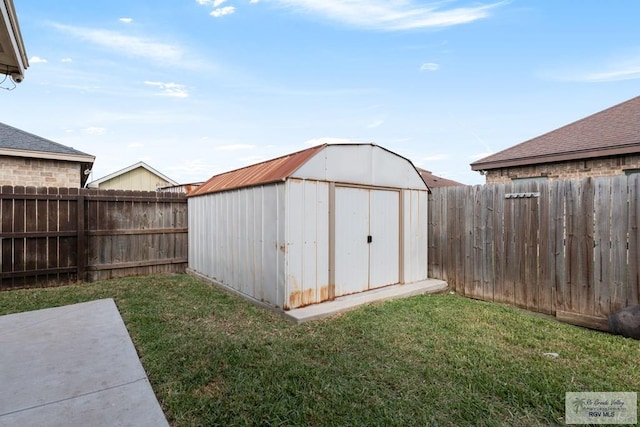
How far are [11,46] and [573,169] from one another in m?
11.1

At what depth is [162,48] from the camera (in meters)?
7.73

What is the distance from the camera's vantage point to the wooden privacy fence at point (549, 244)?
164 inches

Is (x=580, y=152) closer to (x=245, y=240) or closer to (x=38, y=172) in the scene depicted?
(x=245, y=240)

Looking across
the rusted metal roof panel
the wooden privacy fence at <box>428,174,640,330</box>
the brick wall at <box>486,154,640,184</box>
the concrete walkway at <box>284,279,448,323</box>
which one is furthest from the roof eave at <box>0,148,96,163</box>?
the brick wall at <box>486,154,640,184</box>

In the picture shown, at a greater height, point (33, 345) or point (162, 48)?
point (162, 48)

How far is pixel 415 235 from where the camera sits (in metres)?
6.43

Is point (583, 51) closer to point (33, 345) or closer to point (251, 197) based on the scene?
point (251, 197)

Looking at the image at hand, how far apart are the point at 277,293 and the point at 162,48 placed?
274 inches

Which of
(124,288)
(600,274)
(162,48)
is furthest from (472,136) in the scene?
(124,288)

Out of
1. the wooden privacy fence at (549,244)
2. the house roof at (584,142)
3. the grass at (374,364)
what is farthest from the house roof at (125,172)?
the wooden privacy fence at (549,244)

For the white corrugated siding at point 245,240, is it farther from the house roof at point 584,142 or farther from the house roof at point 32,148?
the house roof at point 584,142

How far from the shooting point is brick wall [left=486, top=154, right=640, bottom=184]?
7266mm

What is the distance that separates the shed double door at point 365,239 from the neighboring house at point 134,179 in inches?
732

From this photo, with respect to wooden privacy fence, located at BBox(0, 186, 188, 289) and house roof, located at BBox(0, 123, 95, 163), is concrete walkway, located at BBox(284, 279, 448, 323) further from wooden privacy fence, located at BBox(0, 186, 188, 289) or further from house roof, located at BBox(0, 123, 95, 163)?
house roof, located at BBox(0, 123, 95, 163)
